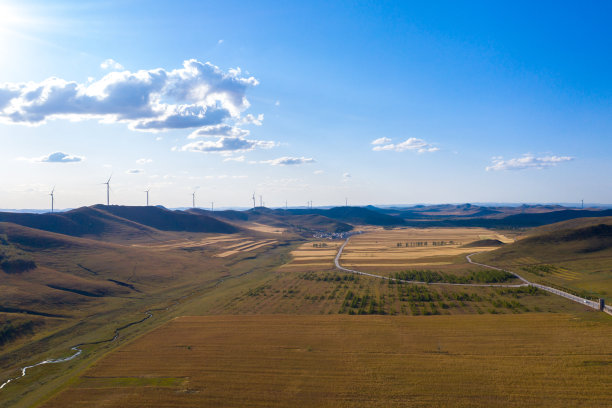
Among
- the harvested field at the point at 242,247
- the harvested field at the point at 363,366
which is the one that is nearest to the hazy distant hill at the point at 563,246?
the harvested field at the point at 363,366

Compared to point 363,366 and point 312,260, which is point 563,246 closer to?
point 312,260

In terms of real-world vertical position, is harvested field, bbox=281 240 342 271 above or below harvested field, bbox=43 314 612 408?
below

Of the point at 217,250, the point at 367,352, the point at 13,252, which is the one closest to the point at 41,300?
the point at 13,252

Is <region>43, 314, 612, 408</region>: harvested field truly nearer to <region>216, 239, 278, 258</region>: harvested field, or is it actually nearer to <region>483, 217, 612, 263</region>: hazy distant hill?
<region>483, 217, 612, 263</region>: hazy distant hill

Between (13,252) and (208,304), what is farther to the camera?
(13,252)

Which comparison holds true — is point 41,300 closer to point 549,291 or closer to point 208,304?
point 208,304

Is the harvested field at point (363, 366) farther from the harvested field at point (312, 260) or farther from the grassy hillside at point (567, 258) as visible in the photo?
the harvested field at point (312, 260)

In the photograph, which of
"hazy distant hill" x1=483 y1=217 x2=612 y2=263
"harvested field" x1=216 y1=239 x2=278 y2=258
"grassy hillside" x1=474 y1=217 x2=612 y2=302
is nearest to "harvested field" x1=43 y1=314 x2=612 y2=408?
"grassy hillside" x1=474 y1=217 x2=612 y2=302

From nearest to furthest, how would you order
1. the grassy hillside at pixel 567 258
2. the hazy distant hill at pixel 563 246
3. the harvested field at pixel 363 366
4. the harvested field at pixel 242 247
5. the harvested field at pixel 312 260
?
the harvested field at pixel 363 366 < the grassy hillside at pixel 567 258 < the hazy distant hill at pixel 563 246 < the harvested field at pixel 312 260 < the harvested field at pixel 242 247
